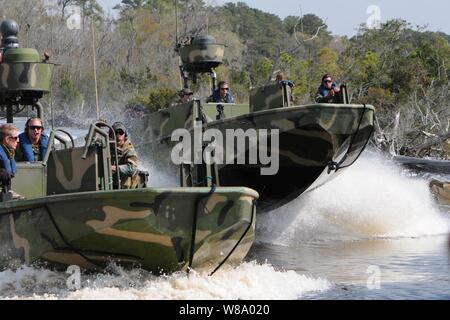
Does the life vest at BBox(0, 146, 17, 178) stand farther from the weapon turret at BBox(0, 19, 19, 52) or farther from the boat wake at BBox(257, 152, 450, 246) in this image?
the boat wake at BBox(257, 152, 450, 246)

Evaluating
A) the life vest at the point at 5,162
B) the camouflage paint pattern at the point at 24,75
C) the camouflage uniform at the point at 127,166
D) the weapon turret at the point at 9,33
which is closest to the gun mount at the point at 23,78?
the camouflage paint pattern at the point at 24,75

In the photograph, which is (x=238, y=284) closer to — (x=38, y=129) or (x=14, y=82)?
(x=38, y=129)

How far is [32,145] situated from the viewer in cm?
911

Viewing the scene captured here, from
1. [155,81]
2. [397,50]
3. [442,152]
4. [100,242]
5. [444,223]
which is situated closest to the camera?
[100,242]

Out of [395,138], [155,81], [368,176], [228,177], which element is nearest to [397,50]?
[155,81]

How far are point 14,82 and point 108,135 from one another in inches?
71.7

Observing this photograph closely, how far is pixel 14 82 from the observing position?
10016 mm

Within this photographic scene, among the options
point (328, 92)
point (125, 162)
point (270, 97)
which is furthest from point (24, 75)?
point (328, 92)

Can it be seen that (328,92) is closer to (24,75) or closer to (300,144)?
(300,144)

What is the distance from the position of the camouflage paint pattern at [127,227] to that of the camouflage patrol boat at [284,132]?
377cm

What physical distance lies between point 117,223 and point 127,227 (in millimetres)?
83

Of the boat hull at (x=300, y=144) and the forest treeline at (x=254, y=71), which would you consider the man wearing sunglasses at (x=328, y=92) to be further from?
the forest treeline at (x=254, y=71)

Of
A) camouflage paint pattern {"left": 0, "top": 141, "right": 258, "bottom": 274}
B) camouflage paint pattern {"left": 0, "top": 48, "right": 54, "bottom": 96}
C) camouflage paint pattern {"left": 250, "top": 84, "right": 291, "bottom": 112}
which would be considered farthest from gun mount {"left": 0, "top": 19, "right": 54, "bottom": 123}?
camouflage paint pattern {"left": 250, "top": 84, "right": 291, "bottom": 112}

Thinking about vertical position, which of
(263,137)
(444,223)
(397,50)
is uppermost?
(397,50)
